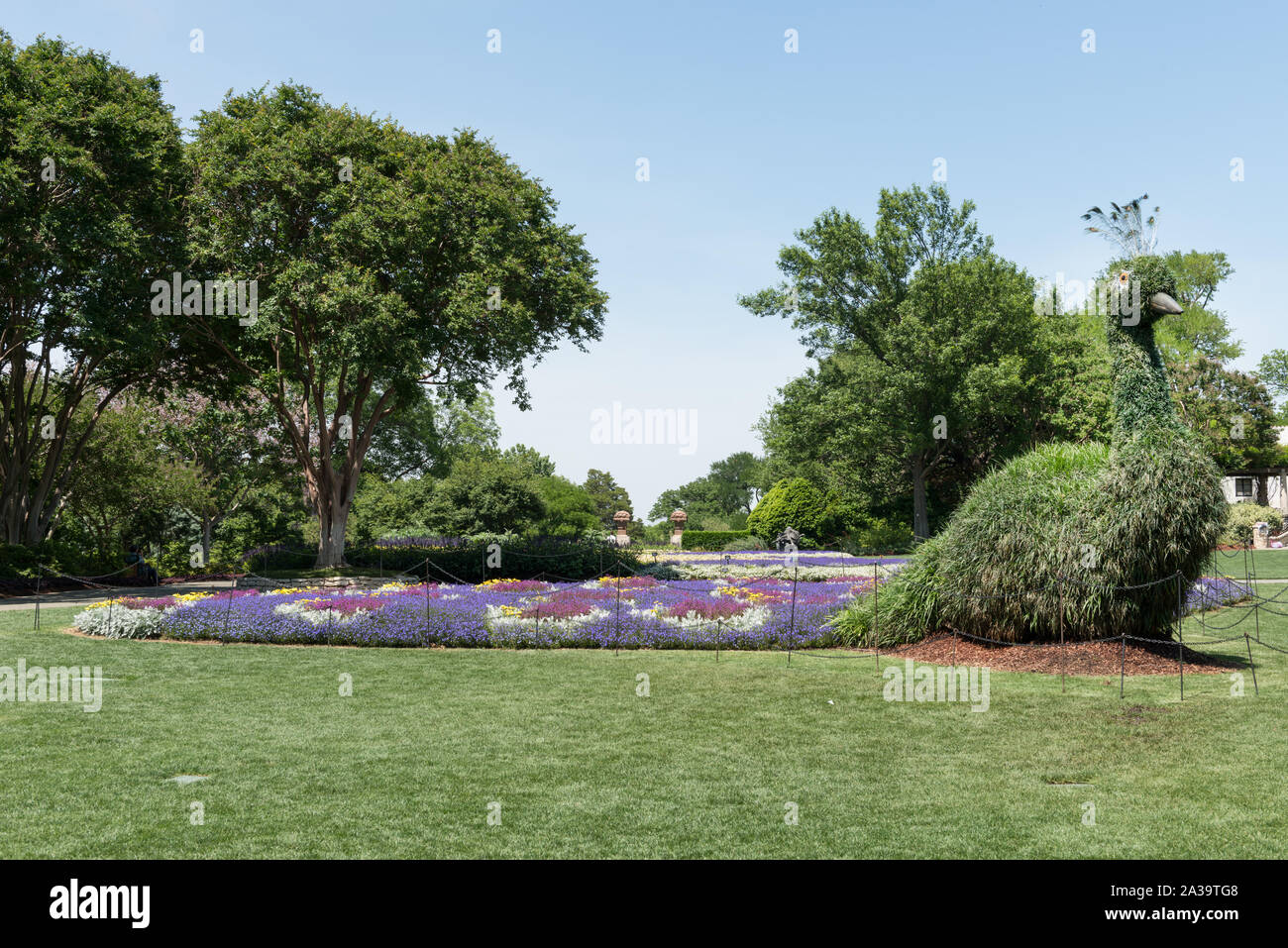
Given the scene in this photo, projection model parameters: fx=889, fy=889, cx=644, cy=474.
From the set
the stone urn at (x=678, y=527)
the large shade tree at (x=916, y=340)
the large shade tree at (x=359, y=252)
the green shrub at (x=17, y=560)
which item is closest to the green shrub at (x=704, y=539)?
the stone urn at (x=678, y=527)

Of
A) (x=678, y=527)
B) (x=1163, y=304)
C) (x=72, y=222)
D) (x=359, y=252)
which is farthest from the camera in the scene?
(x=678, y=527)

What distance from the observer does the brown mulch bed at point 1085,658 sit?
1113cm

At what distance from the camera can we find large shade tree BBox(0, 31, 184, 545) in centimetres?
2248

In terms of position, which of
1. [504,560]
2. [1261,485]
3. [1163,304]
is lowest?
[504,560]

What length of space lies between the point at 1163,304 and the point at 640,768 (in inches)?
352

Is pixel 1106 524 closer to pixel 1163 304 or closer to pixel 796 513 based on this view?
pixel 1163 304

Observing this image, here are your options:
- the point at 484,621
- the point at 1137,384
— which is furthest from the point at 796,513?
the point at 1137,384

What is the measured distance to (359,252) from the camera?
26.5 meters

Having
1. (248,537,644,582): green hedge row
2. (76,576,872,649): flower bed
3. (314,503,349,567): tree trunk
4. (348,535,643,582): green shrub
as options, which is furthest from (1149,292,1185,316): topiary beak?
(314,503,349,567): tree trunk

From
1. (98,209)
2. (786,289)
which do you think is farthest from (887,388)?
(98,209)

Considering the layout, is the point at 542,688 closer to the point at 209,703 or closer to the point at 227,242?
the point at 209,703

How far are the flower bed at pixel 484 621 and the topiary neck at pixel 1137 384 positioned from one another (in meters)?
5.37

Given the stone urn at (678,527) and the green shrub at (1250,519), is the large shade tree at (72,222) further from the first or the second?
the green shrub at (1250,519)
